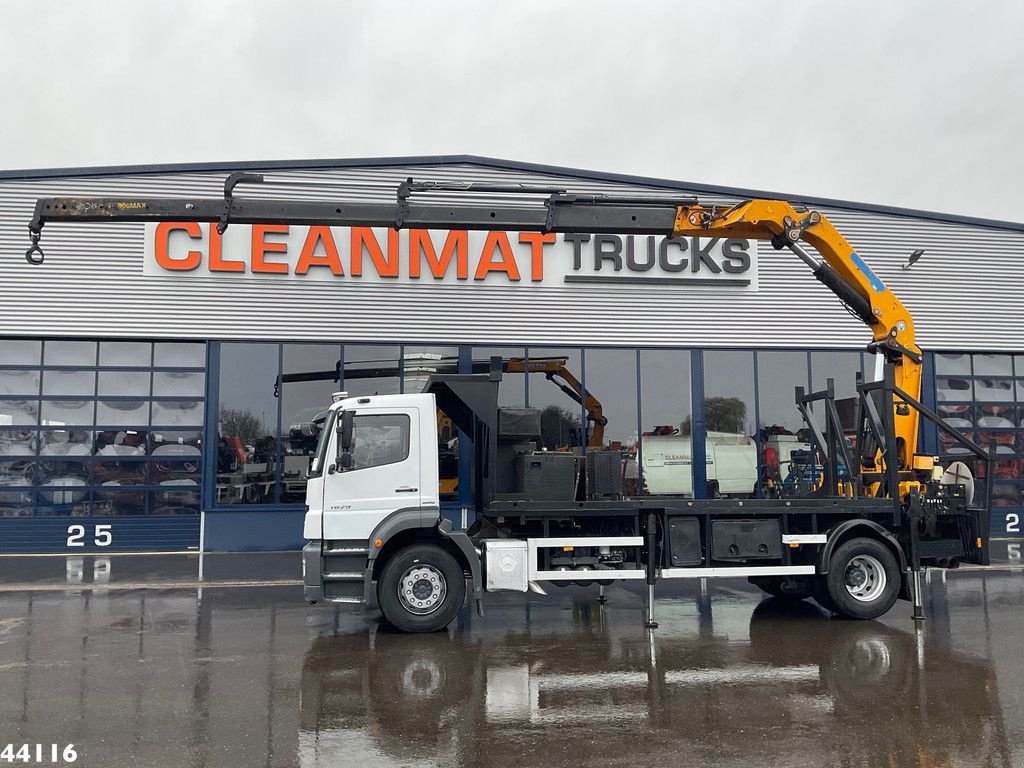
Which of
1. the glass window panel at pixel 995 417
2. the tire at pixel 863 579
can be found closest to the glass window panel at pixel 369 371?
the tire at pixel 863 579

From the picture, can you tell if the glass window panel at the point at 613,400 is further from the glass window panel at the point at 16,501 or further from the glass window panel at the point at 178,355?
the glass window panel at the point at 16,501

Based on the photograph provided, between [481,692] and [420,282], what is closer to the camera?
[481,692]

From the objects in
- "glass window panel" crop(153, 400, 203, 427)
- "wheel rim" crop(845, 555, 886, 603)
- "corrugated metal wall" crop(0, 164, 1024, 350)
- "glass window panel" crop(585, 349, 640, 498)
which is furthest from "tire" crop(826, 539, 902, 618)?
"glass window panel" crop(153, 400, 203, 427)

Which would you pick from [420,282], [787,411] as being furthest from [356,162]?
[787,411]

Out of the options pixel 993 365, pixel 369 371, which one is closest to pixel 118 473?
pixel 369 371

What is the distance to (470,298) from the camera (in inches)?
685

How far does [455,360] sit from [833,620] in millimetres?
9532

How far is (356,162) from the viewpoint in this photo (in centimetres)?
1727

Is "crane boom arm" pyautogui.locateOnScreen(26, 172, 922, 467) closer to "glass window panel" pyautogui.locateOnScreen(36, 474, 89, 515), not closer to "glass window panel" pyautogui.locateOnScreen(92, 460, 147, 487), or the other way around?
"glass window panel" pyautogui.locateOnScreen(92, 460, 147, 487)

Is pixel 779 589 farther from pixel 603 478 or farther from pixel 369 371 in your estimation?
pixel 369 371

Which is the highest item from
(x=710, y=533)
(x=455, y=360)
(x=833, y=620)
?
→ (x=455, y=360)

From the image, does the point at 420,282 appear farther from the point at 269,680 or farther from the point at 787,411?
the point at 269,680

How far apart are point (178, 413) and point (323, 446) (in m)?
8.50

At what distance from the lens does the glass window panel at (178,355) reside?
16781 mm
